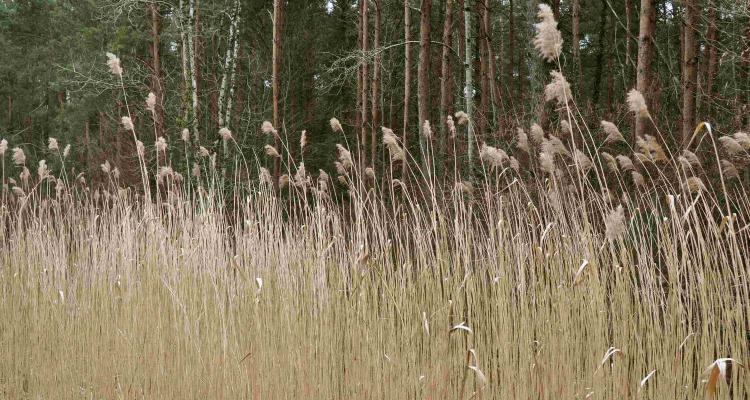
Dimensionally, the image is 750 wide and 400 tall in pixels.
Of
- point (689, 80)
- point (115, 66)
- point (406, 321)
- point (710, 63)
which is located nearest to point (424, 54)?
point (689, 80)

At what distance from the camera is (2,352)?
4391mm

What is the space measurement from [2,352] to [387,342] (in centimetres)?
264

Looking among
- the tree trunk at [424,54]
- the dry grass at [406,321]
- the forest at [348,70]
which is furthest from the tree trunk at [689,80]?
the dry grass at [406,321]

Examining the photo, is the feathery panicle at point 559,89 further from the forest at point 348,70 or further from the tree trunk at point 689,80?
the tree trunk at point 689,80

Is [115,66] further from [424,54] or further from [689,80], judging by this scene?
[424,54]

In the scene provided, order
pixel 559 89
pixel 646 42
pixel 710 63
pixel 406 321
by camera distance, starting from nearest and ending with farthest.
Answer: pixel 559 89 < pixel 406 321 < pixel 646 42 < pixel 710 63

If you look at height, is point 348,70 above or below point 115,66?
above

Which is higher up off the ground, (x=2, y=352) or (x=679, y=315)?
(x=679, y=315)

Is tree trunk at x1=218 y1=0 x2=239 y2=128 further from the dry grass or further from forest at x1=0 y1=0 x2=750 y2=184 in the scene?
the dry grass

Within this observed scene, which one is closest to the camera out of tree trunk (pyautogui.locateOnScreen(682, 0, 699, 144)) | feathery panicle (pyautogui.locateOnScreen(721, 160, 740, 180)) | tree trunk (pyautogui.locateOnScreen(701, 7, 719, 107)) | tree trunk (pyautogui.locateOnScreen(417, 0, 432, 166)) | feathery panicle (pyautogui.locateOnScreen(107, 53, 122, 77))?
feathery panicle (pyautogui.locateOnScreen(721, 160, 740, 180))

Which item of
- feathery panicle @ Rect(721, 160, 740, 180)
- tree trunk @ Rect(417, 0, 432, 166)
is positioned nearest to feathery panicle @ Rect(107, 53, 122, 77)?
feathery panicle @ Rect(721, 160, 740, 180)

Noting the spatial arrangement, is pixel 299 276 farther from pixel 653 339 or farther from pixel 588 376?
pixel 653 339

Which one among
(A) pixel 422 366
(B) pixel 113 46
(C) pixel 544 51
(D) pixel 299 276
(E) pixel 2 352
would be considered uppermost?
(B) pixel 113 46

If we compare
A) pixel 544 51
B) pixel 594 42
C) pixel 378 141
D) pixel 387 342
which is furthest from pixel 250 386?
pixel 594 42
